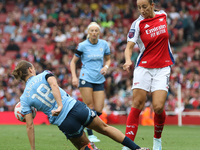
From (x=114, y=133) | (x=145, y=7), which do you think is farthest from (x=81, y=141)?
(x=145, y=7)

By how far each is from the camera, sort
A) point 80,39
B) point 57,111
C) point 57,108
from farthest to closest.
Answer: point 80,39, point 57,108, point 57,111

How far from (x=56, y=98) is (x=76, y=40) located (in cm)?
1514

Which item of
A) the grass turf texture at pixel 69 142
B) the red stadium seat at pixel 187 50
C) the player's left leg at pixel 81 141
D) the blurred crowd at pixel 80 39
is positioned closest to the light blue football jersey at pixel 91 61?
the grass turf texture at pixel 69 142

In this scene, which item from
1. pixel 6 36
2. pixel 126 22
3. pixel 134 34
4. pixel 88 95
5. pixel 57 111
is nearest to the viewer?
pixel 57 111

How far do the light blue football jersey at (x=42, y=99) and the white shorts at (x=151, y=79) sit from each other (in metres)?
1.27

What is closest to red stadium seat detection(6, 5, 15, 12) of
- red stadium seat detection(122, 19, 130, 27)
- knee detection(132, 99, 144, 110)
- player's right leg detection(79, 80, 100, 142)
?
red stadium seat detection(122, 19, 130, 27)

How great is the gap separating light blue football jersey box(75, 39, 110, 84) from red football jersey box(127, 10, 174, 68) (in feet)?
6.50

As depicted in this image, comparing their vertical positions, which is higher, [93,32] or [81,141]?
[93,32]

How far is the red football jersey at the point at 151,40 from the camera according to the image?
17.9ft

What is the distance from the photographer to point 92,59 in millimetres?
7473

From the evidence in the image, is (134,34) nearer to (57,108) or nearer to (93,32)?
(57,108)

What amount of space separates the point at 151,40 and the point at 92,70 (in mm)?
2240

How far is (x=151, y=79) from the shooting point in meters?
5.49

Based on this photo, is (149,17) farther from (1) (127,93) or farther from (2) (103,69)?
(1) (127,93)
